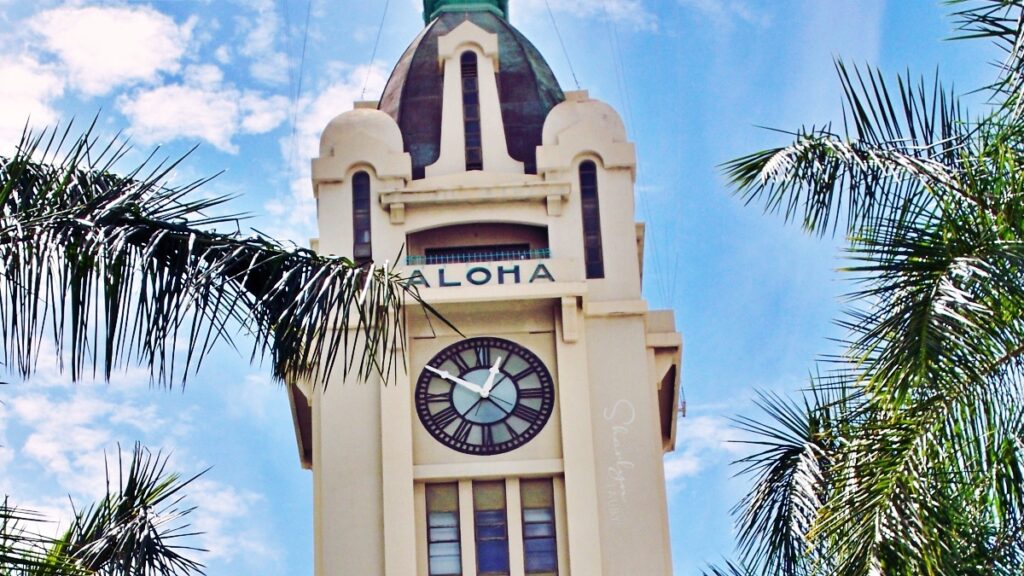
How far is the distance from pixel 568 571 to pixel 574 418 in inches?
154

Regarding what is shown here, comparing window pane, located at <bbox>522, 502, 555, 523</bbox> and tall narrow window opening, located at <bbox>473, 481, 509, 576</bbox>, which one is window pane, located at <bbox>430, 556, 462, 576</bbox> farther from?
window pane, located at <bbox>522, 502, 555, 523</bbox>

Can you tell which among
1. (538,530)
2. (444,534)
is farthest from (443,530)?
(538,530)

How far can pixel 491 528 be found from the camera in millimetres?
50219

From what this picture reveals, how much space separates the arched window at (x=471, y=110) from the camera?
2201 inches

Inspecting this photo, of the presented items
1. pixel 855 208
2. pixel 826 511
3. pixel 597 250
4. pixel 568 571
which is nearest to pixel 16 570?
pixel 826 511

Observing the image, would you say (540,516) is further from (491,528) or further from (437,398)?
(437,398)

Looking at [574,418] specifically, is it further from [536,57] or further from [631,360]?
[536,57]

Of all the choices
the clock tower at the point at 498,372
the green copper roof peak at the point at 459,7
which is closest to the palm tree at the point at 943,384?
the clock tower at the point at 498,372

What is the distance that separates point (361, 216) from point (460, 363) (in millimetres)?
5562

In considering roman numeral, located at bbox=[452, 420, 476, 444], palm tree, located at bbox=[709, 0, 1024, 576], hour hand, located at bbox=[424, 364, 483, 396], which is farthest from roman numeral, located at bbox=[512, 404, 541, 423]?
palm tree, located at bbox=[709, 0, 1024, 576]

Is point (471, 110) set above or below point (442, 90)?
below

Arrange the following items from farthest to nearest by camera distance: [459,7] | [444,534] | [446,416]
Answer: [459,7] < [446,416] < [444,534]

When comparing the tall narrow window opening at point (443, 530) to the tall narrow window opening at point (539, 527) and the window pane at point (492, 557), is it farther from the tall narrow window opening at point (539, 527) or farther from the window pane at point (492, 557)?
the tall narrow window opening at point (539, 527)

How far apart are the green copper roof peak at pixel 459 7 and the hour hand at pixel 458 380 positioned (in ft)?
47.3
